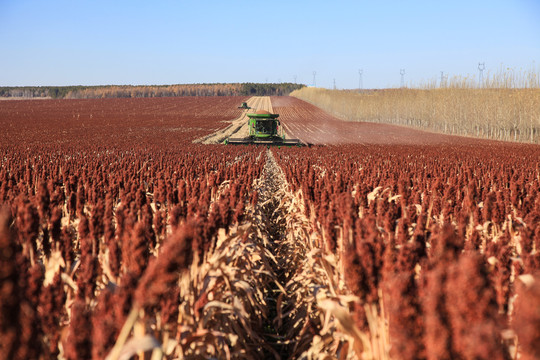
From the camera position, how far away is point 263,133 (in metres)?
27.7

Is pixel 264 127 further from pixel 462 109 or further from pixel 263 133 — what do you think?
pixel 462 109

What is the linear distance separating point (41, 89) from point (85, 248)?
16203 cm

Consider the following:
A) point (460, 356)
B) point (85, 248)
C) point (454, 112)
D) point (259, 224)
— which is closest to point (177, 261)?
point (460, 356)

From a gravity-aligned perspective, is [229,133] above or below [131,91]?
below

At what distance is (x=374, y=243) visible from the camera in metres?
2.70

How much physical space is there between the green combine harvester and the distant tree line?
388ft

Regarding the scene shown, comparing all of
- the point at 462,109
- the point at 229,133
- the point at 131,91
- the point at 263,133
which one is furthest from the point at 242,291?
the point at 131,91

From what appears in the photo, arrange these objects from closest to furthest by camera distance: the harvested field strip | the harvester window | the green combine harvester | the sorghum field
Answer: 1. the sorghum field
2. the green combine harvester
3. the harvester window
4. the harvested field strip

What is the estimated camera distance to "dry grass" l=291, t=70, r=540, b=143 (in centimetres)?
4128

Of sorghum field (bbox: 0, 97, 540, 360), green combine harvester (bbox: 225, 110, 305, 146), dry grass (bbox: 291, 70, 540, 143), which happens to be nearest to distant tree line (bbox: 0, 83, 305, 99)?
dry grass (bbox: 291, 70, 540, 143)

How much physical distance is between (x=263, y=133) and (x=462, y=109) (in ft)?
98.9

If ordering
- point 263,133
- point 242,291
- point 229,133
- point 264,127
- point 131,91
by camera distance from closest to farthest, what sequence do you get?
point 242,291
point 263,133
point 264,127
point 229,133
point 131,91

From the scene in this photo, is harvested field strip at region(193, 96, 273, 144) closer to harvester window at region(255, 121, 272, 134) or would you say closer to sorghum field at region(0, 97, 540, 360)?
harvester window at region(255, 121, 272, 134)

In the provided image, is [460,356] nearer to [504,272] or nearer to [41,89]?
[504,272]
